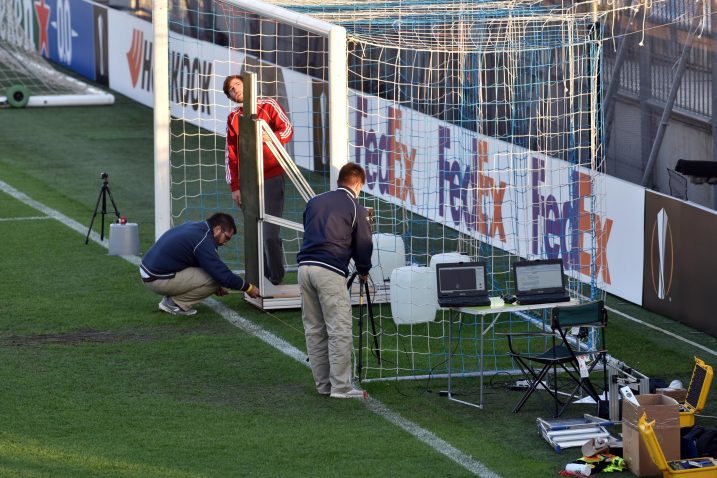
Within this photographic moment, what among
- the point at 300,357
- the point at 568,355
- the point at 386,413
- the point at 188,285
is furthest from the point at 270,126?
the point at 568,355

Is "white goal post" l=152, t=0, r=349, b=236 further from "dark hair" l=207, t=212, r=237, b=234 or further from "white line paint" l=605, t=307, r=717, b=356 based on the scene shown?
"white line paint" l=605, t=307, r=717, b=356

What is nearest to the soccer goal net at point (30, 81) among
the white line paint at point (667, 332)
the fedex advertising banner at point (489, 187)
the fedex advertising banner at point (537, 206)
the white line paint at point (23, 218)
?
the fedex advertising banner at point (489, 187)

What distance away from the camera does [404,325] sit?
40.8 ft

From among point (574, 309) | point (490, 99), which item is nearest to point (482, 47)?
point (490, 99)

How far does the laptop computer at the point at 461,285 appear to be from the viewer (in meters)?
10.0

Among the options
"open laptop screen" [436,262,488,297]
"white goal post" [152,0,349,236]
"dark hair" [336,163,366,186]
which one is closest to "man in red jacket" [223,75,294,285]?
"white goal post" [152,0,349,236]

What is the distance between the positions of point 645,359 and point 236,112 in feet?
14.1

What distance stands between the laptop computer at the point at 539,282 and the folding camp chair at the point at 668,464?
6.73ft

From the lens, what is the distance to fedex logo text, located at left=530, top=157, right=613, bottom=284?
13.2m

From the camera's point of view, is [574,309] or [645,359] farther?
[645,359]

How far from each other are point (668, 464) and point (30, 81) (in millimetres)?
21403

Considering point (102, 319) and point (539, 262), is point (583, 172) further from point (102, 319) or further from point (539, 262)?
point (102, 319)

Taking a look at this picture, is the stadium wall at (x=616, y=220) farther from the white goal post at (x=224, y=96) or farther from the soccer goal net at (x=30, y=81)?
the soccer goal net at (x=30, y=81)

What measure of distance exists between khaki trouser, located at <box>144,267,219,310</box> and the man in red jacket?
80 centimetres
